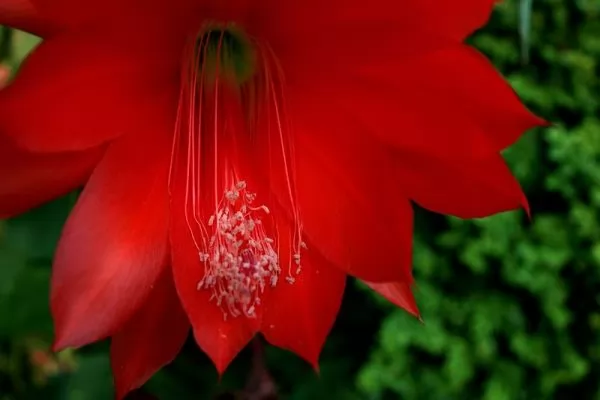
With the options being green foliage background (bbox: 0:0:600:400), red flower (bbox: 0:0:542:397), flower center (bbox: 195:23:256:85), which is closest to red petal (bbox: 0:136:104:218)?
red flower (bbox: 0:0:542:397)

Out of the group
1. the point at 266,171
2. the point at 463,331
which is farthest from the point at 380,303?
the point at 266,171

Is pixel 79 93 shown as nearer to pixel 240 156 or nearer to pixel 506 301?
pixel 240 156

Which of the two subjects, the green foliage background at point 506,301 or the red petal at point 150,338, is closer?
the red petal at point 150,338

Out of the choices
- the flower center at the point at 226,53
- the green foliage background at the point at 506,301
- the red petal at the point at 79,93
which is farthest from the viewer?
the green foliage background at the point at 506,301

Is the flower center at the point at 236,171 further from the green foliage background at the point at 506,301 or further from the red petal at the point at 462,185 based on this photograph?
the green foliage background at the point at 506,301

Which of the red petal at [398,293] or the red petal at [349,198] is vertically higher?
the red petal at [349,198]

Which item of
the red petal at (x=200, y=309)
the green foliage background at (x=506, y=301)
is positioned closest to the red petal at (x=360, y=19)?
the red petal at (x=200, y=309)

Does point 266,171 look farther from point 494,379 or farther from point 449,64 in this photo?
point 494,379
